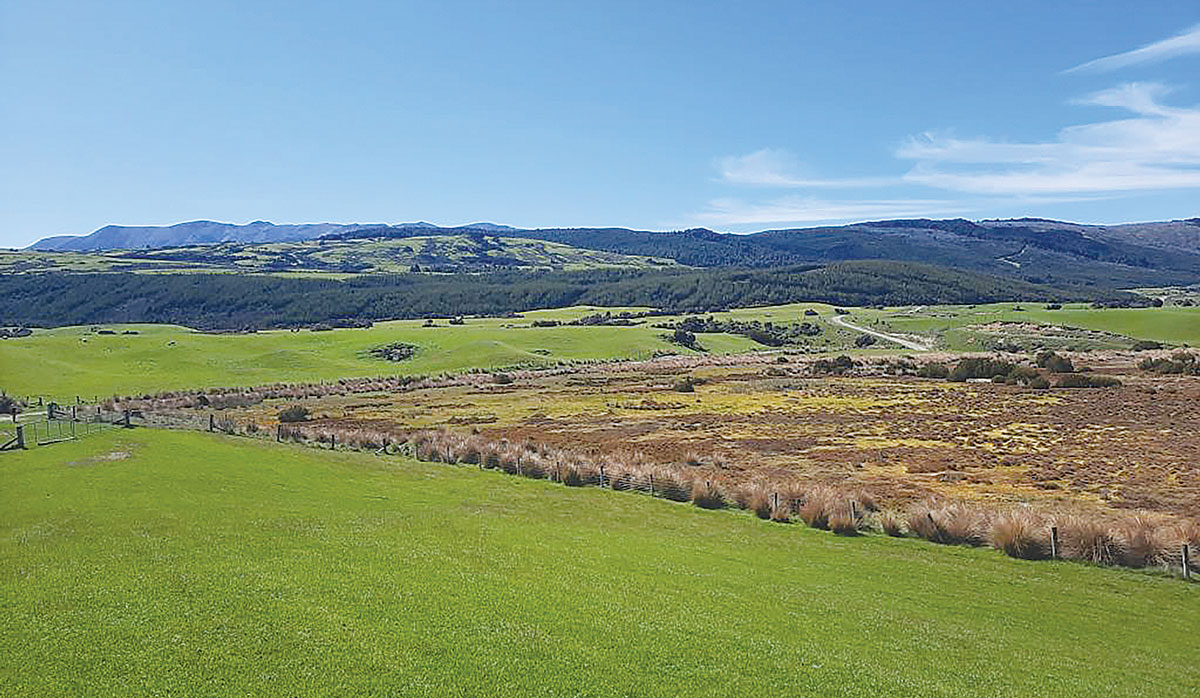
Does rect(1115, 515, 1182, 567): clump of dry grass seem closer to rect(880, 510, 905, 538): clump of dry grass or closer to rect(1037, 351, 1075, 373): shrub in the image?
rect(880, 510, 905, 538): clump of dry grass

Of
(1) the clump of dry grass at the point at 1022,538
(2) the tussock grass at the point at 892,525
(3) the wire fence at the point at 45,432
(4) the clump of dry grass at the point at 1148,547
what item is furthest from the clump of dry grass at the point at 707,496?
(3) the wire fence at the point at 45,432

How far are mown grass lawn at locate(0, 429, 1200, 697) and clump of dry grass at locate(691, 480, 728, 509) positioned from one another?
4018 mm

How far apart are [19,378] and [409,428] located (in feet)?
141

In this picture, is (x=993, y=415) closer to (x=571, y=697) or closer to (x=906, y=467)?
(x=906, y=467)

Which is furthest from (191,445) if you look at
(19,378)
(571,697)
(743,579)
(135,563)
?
(19,378)

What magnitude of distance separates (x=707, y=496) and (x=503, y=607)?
14.6 meters

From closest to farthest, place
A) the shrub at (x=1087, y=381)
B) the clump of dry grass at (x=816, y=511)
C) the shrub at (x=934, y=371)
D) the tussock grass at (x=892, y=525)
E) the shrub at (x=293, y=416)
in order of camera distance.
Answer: the tussock grass at (x=892, y=525)
the clump of dry grass at (x=816, y=511)
the shrub at (x=293, y=416)
the shrub at (x=1087, y=381)
the shrub at (x=934, y=371)

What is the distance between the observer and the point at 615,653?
1159cm

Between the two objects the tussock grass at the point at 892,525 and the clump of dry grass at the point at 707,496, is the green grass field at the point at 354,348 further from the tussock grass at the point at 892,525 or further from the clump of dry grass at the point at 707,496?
the tussock grass at the point at 892,525

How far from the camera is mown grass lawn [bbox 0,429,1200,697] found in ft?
34.8

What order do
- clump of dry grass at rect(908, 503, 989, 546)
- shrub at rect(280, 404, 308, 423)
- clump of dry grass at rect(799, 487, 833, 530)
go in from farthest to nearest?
1. shrub at rect(280, 404, 308, 423)
2. clump of dry grass at rect(799, 487, 833, 530)
3. clump of dry grass at rect(908, 503, 989, 546)

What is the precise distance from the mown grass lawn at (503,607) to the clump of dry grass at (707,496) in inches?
158

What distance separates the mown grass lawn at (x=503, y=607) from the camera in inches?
418

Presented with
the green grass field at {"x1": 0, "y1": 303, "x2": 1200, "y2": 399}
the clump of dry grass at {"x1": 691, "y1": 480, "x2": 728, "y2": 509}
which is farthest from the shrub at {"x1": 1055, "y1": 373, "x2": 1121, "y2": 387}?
the clump of dry grass at {"x1": 691, "y1": 480, "x2": 728, "y2": 509}
